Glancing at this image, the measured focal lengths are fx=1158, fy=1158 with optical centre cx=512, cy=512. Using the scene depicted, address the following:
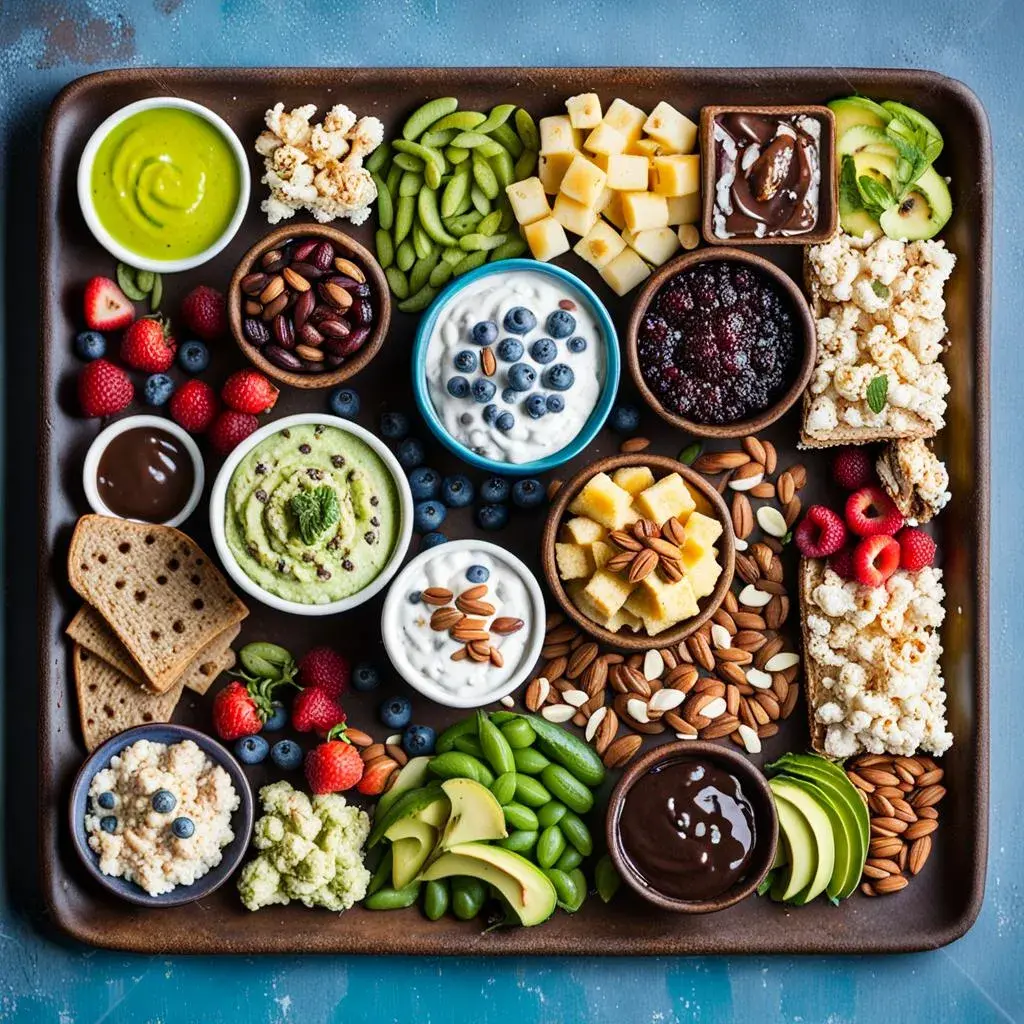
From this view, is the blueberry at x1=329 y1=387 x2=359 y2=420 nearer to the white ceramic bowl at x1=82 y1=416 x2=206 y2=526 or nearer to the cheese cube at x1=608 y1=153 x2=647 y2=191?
the white ceramic bowl at x1=82 y1=416 x2=206 y2=526

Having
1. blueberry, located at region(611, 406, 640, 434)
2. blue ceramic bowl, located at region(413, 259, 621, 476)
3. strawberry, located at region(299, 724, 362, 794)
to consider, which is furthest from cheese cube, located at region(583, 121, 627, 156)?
strawberry, located at region(299, 724, 362, 794)

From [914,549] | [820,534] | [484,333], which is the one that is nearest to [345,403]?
[484,333]

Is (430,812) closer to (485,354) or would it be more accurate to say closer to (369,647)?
(369,647)

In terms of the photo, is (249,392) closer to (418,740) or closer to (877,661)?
(418,740)

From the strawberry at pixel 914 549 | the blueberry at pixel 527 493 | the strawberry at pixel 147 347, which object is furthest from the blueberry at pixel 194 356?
the strawberry at pixel 914 549

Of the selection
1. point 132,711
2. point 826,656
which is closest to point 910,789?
point 826,656

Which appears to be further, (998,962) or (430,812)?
(998,962)

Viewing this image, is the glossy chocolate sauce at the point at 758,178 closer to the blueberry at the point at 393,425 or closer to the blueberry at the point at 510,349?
the blueberry at the point at 510,349
